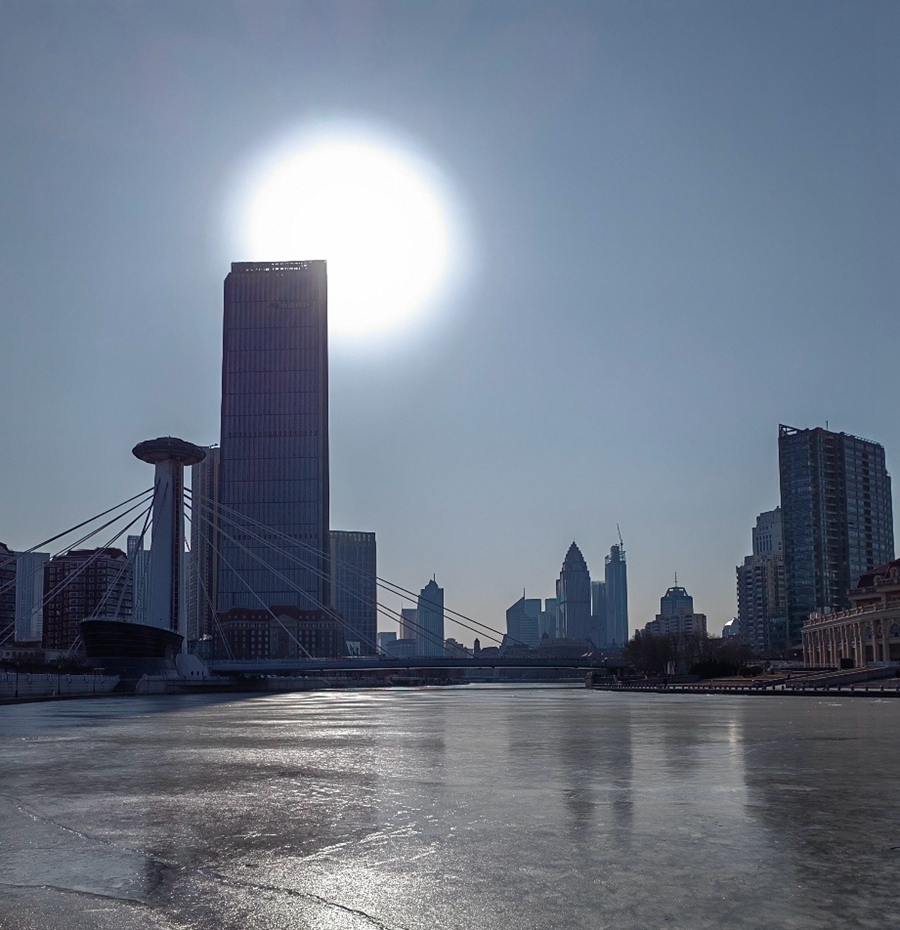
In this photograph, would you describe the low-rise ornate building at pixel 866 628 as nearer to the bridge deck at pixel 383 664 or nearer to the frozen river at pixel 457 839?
the bridge deck at pixel 383 664

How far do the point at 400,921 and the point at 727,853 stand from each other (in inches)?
210

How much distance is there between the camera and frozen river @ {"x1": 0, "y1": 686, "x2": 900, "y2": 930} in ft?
36.6

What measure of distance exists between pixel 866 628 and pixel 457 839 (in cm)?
11614

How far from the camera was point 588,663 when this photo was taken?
172 metres

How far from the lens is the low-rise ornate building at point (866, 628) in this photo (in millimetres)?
112812

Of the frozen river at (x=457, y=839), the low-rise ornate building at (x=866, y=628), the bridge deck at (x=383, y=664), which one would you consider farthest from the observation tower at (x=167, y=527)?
the frozen river at (x=457, y=839)

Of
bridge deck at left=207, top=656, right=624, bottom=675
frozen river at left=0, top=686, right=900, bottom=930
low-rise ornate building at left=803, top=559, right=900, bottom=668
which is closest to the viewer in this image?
frozen river at left=0, top=686, right=900, bottom=930

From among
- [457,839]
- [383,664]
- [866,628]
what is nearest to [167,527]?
[383,664]

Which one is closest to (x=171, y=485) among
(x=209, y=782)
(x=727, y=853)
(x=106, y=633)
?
(x=106, y=633)

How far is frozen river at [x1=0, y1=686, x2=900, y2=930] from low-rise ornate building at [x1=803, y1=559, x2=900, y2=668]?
296 ft

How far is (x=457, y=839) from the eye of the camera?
49.9 feet

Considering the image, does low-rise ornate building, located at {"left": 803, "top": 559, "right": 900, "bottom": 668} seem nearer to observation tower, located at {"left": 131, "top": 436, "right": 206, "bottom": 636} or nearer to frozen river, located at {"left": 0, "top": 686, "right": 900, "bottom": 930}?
frozen river, located at {"left": 0, "top": 686, "right": 900, "bottom": 930}

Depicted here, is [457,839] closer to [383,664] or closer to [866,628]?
[866,628]

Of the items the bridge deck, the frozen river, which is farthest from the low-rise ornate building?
the frozen river
